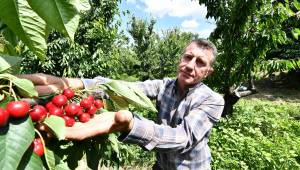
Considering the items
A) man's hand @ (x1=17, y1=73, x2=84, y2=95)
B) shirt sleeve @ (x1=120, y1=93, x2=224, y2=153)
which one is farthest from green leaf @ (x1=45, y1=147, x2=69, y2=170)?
shirt sleeve @ (x1=120, y1=93, x2=224, y2=153)

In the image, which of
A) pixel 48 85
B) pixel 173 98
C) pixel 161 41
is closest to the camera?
pixel 48 85

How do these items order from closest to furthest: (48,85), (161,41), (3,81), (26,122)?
(26,122)
(3,81)
(48,85)
(161,41)

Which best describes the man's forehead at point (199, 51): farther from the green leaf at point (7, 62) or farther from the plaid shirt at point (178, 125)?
the green leaf at point (7, 62)

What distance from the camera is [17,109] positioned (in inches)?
34.1

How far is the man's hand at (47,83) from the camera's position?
1.30 m

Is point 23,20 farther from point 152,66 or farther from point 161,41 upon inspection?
point 161,41

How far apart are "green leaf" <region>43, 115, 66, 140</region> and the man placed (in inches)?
4.2

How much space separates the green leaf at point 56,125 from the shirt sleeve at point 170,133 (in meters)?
0.45

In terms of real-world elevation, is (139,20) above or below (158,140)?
above

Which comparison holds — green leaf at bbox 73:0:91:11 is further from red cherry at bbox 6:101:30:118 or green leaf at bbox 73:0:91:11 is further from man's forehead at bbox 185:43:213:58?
man's forehead at bbox 185:43:213:58

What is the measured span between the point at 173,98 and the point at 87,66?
16.1 feet

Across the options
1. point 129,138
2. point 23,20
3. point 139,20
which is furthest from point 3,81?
point 139,20

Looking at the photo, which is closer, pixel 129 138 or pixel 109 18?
pixel 129 138

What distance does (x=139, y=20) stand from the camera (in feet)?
74.7
